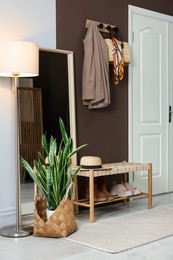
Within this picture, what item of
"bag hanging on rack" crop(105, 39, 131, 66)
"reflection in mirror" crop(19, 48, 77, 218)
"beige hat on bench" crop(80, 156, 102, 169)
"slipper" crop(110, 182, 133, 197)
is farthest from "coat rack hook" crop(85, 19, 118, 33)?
"slipper" crop(110, 182, 133, 197)

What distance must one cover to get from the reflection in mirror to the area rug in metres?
0.58

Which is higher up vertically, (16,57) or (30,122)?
(16,57)

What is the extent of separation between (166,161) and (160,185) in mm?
288

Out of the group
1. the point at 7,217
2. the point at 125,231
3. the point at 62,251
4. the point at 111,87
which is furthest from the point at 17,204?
the point at 111,87

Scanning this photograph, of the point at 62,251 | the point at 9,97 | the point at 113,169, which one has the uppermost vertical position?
the point at 9,97

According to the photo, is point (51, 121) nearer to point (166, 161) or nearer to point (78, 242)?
point (78, 242)

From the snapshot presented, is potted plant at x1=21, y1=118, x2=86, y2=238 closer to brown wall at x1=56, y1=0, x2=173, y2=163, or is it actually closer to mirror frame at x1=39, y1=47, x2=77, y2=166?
mirror frame at x1=39, y1=47, x2=77, y2=166

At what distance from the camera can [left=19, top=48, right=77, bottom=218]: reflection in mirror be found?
374 centimetres

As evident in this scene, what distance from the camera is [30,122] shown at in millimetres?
3730

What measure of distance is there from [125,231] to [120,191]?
760 mm

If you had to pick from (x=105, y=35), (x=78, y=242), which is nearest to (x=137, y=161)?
(x=105, y=35)

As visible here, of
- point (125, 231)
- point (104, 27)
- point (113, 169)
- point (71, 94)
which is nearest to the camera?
point (125, 231)

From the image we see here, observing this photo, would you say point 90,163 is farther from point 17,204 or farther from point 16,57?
point 16,57

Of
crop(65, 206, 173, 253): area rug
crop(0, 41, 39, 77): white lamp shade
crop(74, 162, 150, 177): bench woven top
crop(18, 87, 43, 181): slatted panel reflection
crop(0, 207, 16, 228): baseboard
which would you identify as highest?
→ crop(0, 41, 39, 77): white lamp shade
